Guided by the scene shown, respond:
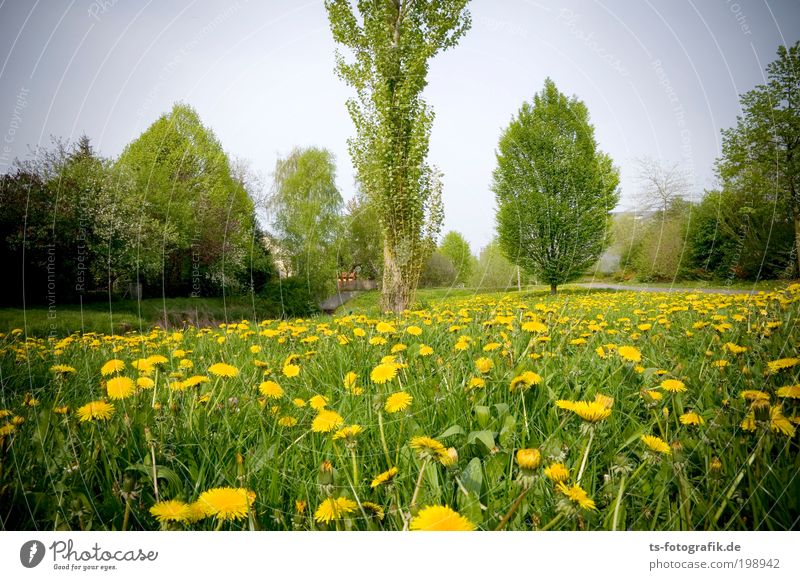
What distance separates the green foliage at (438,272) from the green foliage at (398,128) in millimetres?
995

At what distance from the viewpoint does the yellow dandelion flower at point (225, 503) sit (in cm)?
70

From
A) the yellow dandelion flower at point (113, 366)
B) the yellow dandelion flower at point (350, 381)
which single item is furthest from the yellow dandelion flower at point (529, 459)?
the yellow dandelion flower at point (113, 366)

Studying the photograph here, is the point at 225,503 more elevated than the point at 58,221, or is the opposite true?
the point at 58,221

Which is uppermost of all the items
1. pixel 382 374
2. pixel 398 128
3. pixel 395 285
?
pixel 398 128

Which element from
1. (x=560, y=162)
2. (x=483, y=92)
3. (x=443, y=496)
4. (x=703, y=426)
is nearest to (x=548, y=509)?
(x=443, y=496)

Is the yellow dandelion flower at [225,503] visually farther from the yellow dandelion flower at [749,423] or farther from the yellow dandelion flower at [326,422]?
the yellow dandelion flower at [749,423]

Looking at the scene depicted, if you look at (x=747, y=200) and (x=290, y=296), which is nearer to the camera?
(x=747, y=200)

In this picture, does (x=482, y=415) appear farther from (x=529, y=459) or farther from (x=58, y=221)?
(x=58, y=221)

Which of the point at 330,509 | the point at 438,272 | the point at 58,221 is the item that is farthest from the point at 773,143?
the point at 58,221

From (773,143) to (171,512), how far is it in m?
2.80

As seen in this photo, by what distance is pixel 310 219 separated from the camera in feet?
35.6

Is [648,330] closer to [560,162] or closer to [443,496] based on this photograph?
[443,496]

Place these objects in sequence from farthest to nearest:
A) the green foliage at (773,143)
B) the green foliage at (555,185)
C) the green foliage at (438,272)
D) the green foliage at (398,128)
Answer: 1. the green foliage at (438,272)
2. the green foliage at (398,128)
3. the green foliage at (555,185)
4. the green foliage at (773,143)

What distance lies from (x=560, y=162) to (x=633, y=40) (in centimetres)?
178
